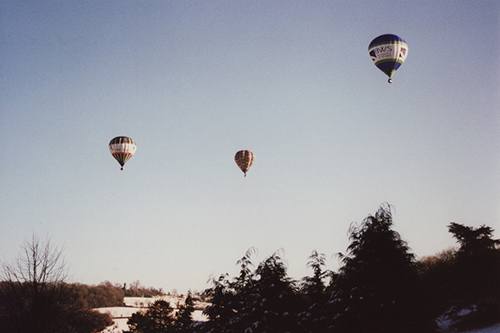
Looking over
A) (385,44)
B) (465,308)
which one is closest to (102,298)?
(385,44)

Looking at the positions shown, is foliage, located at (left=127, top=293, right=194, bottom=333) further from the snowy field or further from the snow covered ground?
the snow covered ground

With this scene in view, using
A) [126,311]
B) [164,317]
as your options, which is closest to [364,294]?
[164,317]

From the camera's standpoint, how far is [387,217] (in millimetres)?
20781

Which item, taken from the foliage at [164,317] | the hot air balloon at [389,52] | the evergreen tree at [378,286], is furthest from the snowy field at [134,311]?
the hot air balloon at [389,52]

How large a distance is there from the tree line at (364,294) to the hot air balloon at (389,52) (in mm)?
21436

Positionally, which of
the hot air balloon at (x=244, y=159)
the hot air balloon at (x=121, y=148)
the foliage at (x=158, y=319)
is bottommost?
the foliage at (x=158, y=319)

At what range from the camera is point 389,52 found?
4256 cm

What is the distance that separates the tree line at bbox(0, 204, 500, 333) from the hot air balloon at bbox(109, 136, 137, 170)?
33977mm

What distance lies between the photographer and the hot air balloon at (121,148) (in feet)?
186

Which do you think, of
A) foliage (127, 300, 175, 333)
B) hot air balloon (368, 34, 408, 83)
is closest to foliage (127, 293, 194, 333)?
foliage (127, 300, 175, 333)

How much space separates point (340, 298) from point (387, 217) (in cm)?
422

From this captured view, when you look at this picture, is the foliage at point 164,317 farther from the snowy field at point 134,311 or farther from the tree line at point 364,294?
the tree line at point 364,294

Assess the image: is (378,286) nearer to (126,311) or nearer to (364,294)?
(364,294)

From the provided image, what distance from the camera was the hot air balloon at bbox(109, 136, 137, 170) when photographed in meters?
56.8
